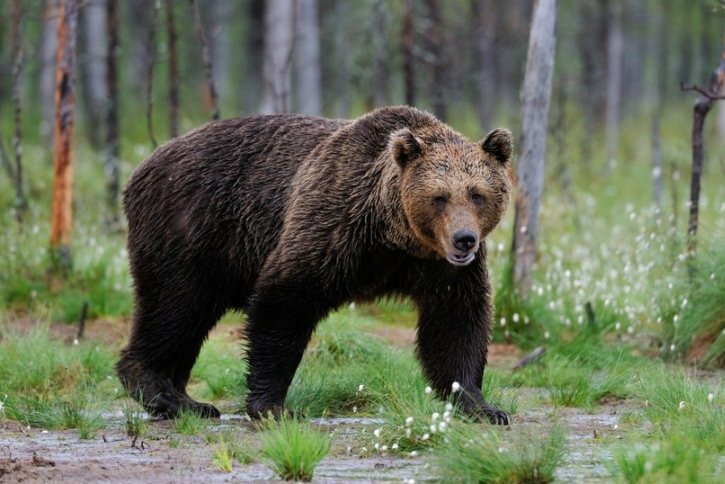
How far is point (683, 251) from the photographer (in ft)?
28.1

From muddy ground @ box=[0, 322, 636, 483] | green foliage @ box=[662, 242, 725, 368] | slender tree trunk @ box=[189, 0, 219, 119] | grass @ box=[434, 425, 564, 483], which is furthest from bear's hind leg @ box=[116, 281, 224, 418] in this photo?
slender tree trunk @ box=[189, 0, 219, 119]

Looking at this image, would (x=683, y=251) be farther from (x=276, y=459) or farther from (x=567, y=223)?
(x=567, y=223)

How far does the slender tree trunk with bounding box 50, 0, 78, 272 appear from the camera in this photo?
10.2 m

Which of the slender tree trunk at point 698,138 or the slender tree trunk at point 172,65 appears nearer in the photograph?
the slender tree trunk at point 698,138

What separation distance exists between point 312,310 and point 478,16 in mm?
16008

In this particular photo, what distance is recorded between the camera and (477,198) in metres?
5.78

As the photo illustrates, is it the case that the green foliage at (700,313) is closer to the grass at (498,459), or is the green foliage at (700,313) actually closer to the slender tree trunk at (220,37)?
the grass at (498,459)

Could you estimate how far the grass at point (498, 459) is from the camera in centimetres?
442

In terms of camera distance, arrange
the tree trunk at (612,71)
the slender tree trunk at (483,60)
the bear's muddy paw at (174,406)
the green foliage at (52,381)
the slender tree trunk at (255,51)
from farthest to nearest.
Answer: the tree trunk at (612,71), the slender tree trunk at (255,51), the slender tree trunk at (483,60), the bear's muddy paw at (174,406), the green foliage at (52,381)

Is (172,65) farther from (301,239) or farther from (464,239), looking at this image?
(464,239)

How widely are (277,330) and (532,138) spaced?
12.3 feet

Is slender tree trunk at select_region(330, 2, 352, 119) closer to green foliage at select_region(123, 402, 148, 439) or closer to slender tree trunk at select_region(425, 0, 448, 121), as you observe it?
slender tree trunk at select_region(425, 0, 448, 121)

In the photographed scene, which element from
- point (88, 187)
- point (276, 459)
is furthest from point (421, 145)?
point (88, 187)

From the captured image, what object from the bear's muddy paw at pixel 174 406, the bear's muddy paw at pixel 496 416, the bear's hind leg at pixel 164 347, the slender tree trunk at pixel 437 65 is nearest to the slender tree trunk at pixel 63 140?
the bear's hind leg at pixel 164 347
